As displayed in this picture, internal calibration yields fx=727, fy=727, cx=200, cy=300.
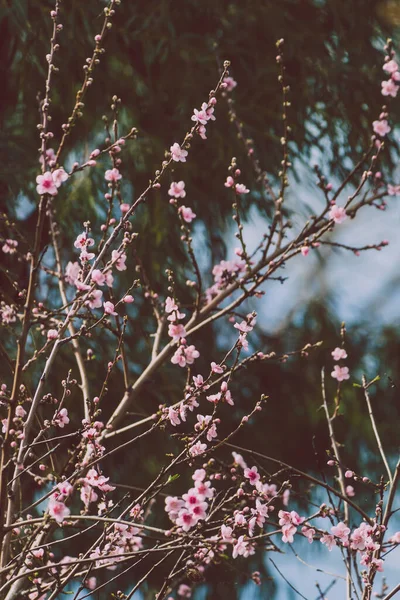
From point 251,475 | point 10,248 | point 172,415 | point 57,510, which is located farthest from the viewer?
point 10,248

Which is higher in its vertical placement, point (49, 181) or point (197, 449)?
point (49, 181)

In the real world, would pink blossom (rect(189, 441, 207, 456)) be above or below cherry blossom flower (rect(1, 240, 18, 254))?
below

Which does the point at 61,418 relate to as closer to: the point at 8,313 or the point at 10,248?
the point at 8,313

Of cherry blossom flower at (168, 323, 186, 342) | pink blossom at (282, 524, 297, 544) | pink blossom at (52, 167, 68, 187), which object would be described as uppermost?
pink blossom at (52, 167, 68, 187)

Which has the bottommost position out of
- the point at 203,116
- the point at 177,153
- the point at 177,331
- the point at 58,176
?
the point at 177,331

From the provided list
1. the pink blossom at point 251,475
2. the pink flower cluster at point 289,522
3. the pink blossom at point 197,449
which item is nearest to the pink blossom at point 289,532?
the pink flower cluster at point 289,522

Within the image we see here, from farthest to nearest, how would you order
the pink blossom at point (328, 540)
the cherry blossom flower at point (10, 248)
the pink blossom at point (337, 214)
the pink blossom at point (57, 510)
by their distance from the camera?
the cherry blossom flower at point (10, 248)
the pink blossom at point (337, 214)
the pink blossom at point (328, 540)
the pink blossom at point (57, 510)

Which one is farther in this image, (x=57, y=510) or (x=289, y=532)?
(x=289, y=532)

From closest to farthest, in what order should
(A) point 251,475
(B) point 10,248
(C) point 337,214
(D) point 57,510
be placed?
(D) point 57,510, (A) point 251,475, (C) point 337,214, (B) point 10,248

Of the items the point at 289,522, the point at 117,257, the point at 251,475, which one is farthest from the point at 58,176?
the point at 289,522

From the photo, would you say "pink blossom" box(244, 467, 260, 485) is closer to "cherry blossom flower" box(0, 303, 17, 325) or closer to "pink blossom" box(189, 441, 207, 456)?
"pink blossom" box(189, 441, 207, 456)

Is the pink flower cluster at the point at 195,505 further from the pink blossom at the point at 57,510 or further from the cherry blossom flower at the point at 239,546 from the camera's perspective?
the pink blossom at the point at 57,510

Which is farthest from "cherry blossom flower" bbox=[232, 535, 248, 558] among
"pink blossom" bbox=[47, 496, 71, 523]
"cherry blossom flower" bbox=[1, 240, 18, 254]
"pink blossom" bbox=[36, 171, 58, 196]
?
"cherry blossom flower" bbox=[1, 240, 18, 254]

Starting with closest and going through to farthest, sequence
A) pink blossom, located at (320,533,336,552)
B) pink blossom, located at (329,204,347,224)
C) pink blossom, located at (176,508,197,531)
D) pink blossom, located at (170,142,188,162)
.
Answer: pink blossom, located at (176,508,197,531) < pink blossom, located at (170,142,188,162) < pink blossom, located at (320,533,336,552) < pink blossom, located at (329,204,347,224)
